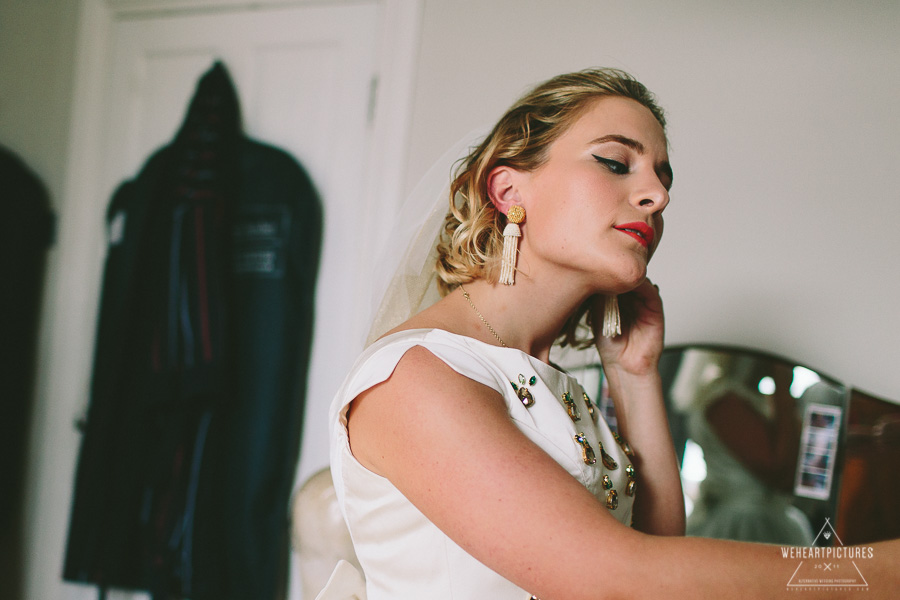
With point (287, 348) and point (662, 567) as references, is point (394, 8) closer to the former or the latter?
point (287, 348)

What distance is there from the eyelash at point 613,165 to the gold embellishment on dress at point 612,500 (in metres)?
0.48

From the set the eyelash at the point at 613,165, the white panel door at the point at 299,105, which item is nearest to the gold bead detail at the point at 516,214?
the eyelash at the point at 613,165

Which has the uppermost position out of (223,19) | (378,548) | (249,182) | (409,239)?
(223,19)

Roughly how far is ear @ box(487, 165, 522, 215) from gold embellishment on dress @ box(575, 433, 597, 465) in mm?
385

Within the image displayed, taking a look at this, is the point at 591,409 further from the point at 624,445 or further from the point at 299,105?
the point at 299,105

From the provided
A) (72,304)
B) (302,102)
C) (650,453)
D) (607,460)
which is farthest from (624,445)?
(72,304)

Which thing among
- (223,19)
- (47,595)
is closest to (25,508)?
(47,595)

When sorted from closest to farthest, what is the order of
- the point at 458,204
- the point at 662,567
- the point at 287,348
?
the point at 662,567, the point at 458,204, the point at 287,348

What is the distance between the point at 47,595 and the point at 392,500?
2.27m

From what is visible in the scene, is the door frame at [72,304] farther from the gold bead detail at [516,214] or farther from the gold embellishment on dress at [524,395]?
the gold embellishment on dress at [524,395]

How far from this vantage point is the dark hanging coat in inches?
75.0

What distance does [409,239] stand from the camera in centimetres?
119

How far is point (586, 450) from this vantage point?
2.85ft

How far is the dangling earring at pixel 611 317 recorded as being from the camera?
1.15 meters
